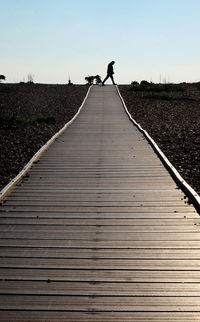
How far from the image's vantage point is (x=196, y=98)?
32.4 meters

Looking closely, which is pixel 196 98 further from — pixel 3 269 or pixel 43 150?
pixel 3 269

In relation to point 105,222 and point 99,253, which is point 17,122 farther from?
point 99,253

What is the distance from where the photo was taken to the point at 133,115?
22.7 metres

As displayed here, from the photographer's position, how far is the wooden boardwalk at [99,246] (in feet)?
14.6

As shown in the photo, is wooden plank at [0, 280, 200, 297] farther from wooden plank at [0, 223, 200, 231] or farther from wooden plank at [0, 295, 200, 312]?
wooden plank at [0, 223, 200, 231]

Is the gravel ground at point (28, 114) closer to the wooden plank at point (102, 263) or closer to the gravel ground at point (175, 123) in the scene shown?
the gravel ground at point (175, 123)

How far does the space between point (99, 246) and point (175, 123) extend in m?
14.6

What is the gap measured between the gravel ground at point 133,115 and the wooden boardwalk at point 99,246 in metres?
Result: 1.42

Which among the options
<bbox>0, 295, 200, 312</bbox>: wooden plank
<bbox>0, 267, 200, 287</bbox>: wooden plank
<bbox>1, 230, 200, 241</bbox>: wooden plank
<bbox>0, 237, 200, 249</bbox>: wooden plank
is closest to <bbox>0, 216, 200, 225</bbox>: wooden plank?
<bbox>1, 230, 200, 241</bbox>: wooden plank

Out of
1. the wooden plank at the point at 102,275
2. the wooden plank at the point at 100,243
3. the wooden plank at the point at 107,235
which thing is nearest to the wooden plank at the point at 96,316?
the wooden plank at the point at 102,275

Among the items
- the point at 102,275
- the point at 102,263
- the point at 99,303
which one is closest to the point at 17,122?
the point at 102,263

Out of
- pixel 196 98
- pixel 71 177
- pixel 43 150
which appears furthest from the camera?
pixel 196 98

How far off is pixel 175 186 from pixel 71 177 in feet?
→ 7.54

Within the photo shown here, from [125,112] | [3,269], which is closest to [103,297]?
[3,269]
